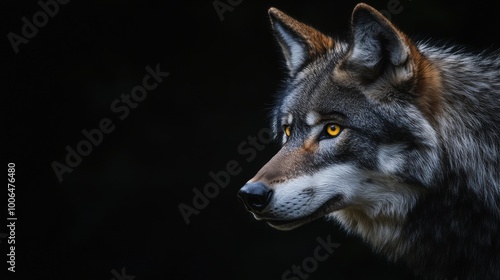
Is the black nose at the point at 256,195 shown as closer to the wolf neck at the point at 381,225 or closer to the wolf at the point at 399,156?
the wolf at the point at 399,156

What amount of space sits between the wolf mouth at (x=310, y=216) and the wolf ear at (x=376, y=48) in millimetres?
742

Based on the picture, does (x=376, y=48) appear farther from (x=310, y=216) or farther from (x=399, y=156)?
(x=310, y=216)

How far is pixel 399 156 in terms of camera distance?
3.86m

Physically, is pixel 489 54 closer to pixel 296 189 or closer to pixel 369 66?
pixel 369 66

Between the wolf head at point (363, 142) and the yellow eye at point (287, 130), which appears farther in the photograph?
the yellow eye at point (287, 130)

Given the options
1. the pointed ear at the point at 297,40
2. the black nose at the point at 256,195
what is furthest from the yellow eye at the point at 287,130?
the black nose at the point at 256,195

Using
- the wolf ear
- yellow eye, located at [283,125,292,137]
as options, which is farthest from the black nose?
the wolf ear

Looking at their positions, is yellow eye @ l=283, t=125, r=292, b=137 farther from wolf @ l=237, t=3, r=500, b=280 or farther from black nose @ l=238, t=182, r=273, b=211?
black nose @ l=238, t=182, r=273, b=211

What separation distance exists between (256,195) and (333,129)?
2.14 feet

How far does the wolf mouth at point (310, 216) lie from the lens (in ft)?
12.7

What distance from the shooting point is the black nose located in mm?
3703

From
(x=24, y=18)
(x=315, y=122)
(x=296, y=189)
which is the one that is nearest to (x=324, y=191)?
(x=296, y=189)

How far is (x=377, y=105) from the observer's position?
394 centimetres

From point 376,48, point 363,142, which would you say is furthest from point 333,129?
point 376,48
